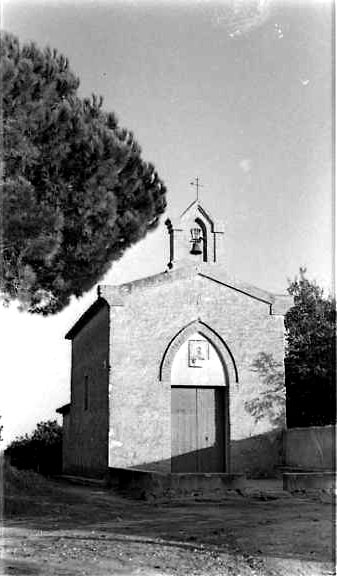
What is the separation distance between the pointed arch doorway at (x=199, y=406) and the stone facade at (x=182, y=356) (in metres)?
0.04

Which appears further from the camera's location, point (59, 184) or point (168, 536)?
point (59, 184)

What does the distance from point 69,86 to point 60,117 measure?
1019 mm

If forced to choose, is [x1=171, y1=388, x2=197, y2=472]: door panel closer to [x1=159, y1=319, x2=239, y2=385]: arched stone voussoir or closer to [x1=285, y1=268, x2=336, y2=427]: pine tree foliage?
[x1=159, y1=319, x2=239, y2=385]: arched stone voussoir

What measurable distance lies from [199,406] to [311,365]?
7553mm

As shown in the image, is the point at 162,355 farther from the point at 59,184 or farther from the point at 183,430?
the point at 59,184

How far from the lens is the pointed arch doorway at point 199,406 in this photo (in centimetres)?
1873

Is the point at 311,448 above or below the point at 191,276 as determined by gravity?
below

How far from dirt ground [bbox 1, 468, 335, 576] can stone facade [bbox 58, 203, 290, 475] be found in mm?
4244

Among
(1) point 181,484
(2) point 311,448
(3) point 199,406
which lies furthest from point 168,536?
(3) point 199,406

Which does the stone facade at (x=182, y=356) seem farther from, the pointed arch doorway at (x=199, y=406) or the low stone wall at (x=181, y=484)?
the low stone wall at (x=181, y=484)

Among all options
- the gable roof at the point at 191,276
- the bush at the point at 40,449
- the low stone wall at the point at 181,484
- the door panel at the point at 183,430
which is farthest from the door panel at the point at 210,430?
the bush at the point at 40,449

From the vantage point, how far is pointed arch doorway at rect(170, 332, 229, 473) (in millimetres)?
18734

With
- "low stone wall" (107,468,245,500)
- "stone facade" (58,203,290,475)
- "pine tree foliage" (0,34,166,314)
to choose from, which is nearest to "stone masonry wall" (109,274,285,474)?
"stone facade" (58,203,290,475)

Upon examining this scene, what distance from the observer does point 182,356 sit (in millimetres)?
18984
